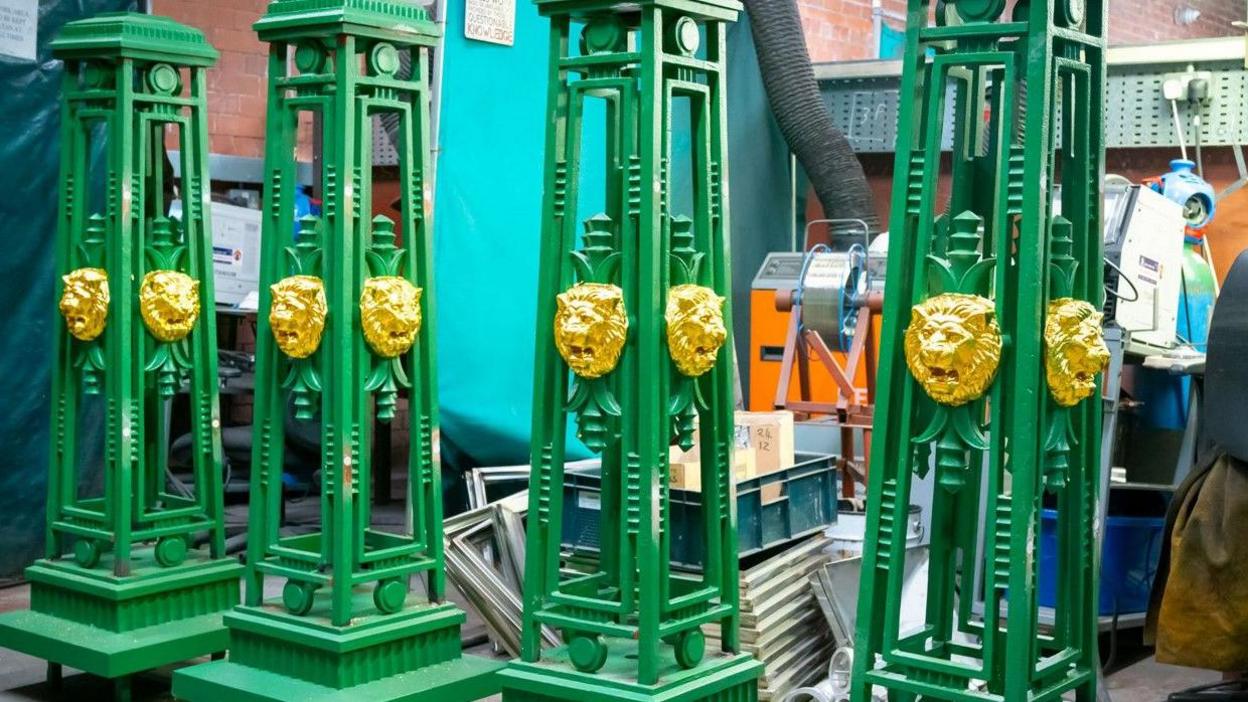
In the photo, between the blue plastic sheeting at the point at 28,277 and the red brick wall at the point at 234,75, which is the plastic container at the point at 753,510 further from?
the red brick wall at the point at 234,75

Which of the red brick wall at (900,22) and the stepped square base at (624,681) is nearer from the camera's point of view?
the stepped square base at (624,681)

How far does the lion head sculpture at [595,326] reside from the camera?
332cm

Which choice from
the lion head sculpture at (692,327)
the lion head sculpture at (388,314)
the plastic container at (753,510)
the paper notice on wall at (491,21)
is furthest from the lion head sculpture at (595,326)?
the paper notice on wall at (491,21)

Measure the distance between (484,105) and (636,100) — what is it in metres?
3.14

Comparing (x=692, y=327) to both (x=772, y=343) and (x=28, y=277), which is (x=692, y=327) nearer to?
(x=28, y=277)

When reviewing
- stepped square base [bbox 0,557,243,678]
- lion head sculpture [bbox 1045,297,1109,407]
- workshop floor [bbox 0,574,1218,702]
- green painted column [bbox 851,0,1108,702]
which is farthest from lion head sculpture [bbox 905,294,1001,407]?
stepped square base [bbox 0,557,243,678]

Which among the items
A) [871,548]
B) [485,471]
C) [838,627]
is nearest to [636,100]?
[871,548]

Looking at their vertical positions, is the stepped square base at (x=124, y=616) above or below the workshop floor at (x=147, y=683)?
above

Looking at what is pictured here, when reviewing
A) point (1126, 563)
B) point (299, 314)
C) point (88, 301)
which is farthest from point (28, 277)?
point (1126, 563)

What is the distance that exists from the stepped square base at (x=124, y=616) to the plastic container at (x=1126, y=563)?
2636 millimetres

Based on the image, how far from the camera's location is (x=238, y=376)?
7.20 metres

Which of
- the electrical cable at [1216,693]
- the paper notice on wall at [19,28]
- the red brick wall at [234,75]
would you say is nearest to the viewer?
the electrical cable at [1216,693]

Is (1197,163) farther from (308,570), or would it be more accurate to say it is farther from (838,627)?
(308,570)

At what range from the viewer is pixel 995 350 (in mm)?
2793
